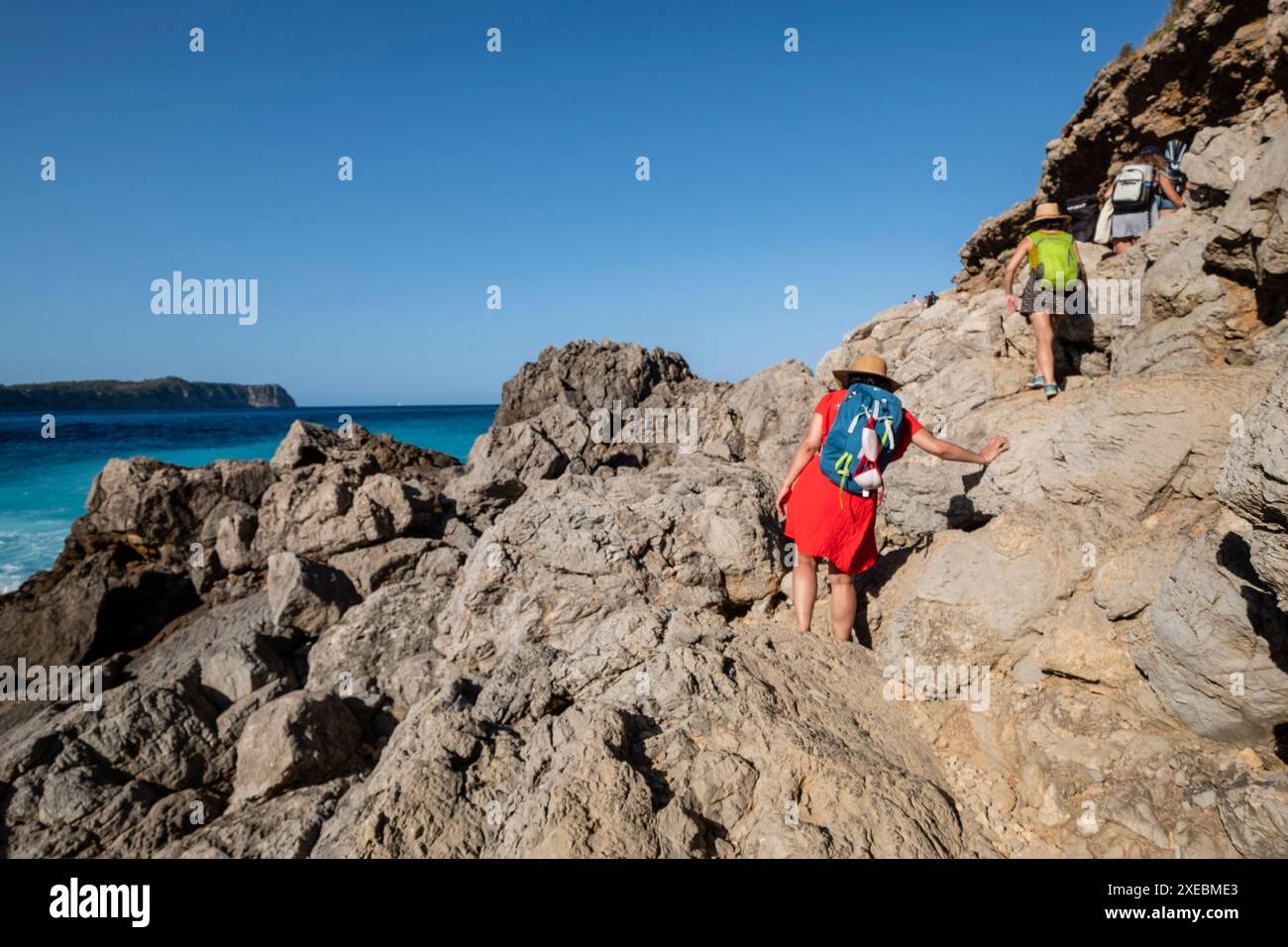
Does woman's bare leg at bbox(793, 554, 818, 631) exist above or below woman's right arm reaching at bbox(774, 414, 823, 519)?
below

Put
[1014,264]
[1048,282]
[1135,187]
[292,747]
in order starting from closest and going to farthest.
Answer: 1. [292,747]
2. [1048,282]
3. [1014,264]
4. [1135,187]

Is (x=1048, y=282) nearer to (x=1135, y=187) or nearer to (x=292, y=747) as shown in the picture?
(x=1135, y=187)

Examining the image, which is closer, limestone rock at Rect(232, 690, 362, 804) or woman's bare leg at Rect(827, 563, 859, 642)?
woman's bare leg at Rect(827, 563, 859, 642)

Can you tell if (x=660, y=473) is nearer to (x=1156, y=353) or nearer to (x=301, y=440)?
(x=1156, y=353)

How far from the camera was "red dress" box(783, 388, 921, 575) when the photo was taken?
5242 millimetres

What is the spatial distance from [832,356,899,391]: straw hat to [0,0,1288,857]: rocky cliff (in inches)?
55.6

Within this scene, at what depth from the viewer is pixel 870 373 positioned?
5293mm

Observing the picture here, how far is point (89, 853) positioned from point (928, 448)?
8.82 meters

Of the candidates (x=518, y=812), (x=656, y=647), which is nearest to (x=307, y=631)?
(x=656, y=647)

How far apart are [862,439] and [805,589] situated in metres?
1.45

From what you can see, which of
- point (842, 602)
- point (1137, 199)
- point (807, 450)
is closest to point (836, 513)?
point (807, 450)

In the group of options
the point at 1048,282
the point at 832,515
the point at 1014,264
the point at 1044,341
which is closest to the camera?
the point at 832,515

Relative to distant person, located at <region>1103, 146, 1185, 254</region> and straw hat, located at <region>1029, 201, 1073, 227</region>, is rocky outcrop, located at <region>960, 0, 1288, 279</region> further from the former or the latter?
straw hat, located at <region>1029, 201, 1073, 227</region>

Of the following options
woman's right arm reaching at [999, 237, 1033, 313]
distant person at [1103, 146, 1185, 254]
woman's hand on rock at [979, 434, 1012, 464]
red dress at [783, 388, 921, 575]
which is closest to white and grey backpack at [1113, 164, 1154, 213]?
distant person at [1103, 146, 1185, 254]
